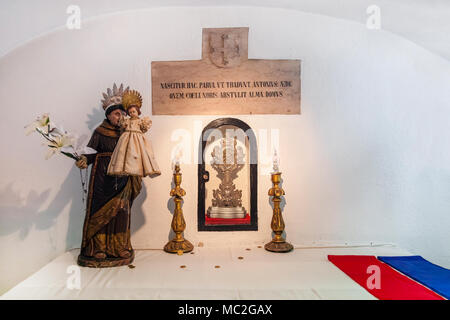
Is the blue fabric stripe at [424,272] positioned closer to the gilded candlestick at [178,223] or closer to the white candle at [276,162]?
the white candle at [276,162]

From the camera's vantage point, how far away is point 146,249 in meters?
1.79

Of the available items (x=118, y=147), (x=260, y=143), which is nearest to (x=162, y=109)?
(x=118, y=147)

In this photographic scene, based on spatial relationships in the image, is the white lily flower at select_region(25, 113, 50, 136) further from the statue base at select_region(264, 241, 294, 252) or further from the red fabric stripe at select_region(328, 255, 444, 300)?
the red fabric stripe at select_region(328, 255, 444, 300)

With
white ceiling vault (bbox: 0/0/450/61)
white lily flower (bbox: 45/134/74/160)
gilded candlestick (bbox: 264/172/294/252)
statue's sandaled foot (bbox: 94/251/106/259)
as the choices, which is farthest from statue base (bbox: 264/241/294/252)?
white ceiling vault (bbox: 0/0/450/61)

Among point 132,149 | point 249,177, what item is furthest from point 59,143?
point 249,177

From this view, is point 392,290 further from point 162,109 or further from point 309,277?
point 162,109

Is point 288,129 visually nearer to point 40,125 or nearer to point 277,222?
point 277,222

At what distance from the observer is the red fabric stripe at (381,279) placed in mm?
1126

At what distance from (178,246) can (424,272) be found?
125 cm

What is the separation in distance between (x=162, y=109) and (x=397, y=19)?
155 cm

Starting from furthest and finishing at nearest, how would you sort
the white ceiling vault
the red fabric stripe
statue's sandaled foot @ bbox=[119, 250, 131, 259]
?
the white ceiling vault
statue's sandaled foot @ bbox=[119, 250, 131, 259]
the red fabric stripe

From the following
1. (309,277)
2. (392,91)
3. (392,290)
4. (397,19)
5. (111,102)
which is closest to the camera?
(392,290)

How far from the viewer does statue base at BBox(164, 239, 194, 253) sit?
5.40 ft

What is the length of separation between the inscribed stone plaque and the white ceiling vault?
27cm
